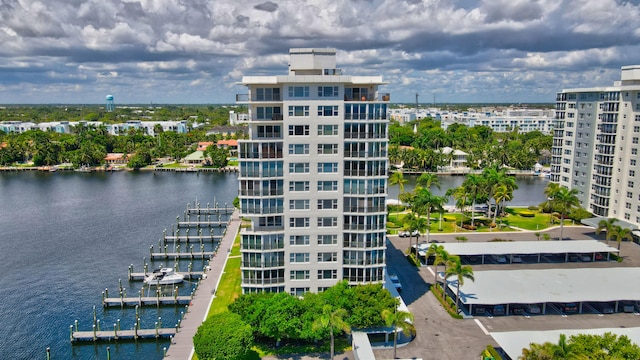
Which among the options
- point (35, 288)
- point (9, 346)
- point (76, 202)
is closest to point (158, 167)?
point (76, 202)

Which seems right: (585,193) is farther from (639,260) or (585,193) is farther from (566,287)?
(566,287)

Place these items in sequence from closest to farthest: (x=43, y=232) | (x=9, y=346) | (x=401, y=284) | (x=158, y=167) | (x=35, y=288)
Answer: (x=9, y=346), (x=401, y=284), (x=35, y=288), (x=43, y=232), (x=158, y=167)

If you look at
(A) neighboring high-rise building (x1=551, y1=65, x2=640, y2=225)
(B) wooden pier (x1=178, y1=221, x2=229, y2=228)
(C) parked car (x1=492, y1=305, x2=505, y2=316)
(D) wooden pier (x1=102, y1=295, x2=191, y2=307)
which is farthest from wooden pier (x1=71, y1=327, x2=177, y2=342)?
(A) neighboring high-rise building (x1=551, y1=65, x2=640, y2=225)

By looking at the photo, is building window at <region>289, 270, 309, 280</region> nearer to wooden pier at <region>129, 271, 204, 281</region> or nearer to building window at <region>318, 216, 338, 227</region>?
building window at <region>318, 216, 338, 227</region>

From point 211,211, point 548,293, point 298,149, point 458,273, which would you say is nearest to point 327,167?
point 298,149

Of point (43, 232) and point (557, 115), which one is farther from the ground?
point (557, 115)

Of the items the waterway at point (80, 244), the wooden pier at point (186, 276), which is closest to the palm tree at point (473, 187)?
the waterway at point (80, 244)
